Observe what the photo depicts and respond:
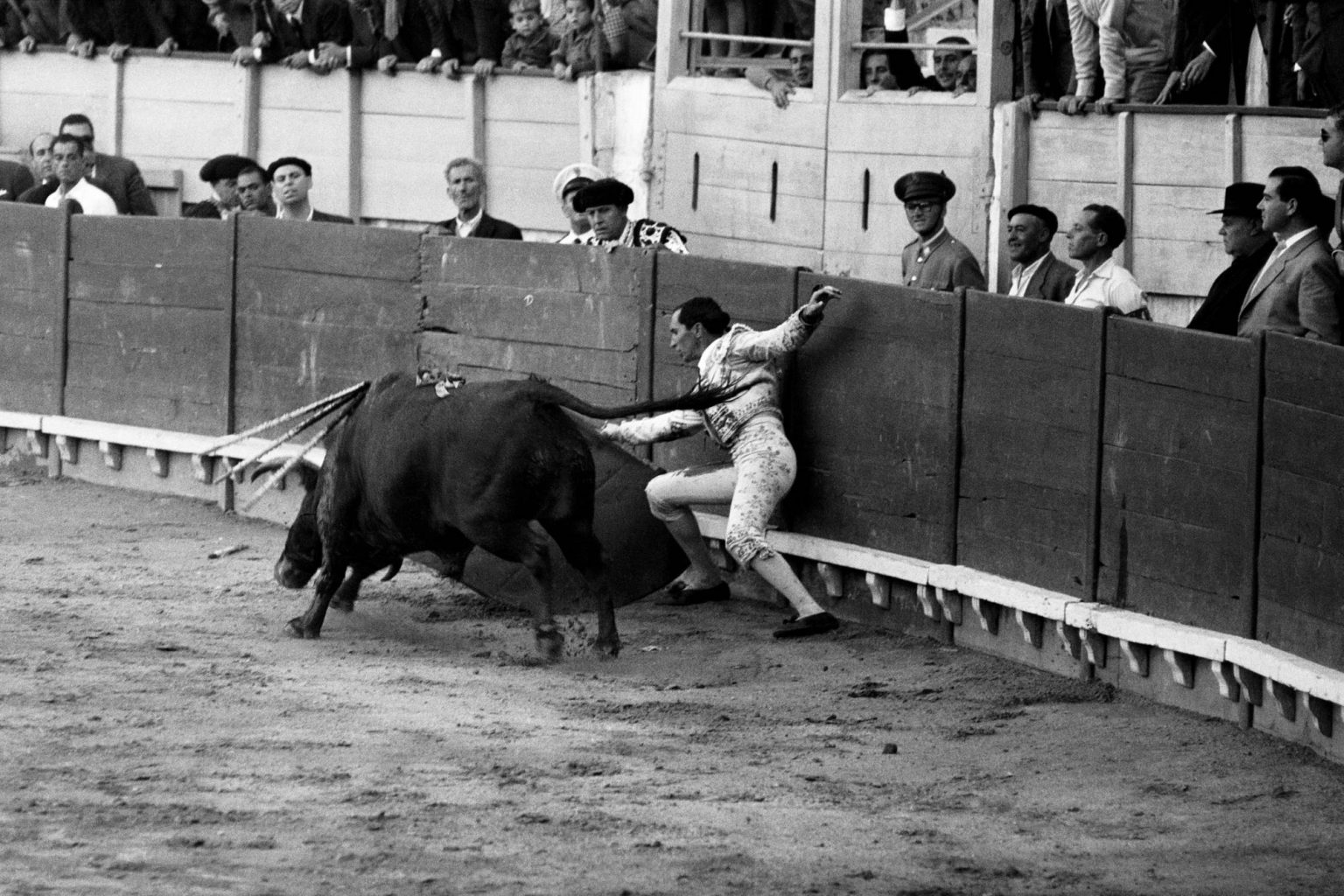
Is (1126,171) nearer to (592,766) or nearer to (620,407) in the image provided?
(620,407)

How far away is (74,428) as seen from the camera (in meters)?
12.9

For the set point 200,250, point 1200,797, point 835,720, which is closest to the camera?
point 1200,797

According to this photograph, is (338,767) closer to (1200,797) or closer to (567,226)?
(1200,797)

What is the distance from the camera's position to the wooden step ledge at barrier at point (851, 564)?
9.33 metres

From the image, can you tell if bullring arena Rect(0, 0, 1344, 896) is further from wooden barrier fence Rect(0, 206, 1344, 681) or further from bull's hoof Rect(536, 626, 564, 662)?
bull's hoof Rect(536, 626, 564, 662)

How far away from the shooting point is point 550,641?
29.2 ft

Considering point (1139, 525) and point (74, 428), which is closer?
point (1139, 525)

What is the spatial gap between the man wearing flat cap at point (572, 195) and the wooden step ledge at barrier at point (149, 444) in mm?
1627

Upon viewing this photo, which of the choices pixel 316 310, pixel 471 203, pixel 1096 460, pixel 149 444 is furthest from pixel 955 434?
pixel 149 444

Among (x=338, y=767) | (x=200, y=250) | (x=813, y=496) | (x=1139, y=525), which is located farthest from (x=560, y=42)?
(x=338, y=767)

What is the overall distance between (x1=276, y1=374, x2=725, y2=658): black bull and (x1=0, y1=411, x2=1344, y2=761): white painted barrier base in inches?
42.3

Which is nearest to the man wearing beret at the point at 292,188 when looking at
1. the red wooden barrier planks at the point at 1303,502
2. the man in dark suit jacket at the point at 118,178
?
the man in dark suit jacket at the point at 118,178

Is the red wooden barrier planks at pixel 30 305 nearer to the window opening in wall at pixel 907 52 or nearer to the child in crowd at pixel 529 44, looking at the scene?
the child in crowd at pixel 529 44

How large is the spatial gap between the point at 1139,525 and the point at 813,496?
1.80 meters
